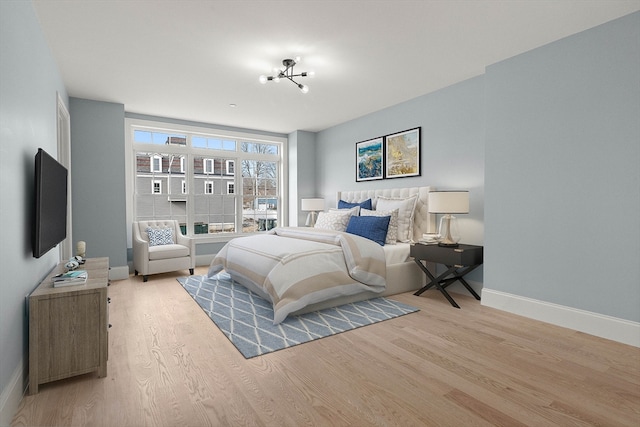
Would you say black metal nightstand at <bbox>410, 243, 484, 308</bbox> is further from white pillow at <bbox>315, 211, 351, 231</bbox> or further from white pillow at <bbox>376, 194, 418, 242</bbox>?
white pillow at <bbox>315, 211, 351, 231</bbox>

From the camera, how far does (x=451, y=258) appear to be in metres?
3.38

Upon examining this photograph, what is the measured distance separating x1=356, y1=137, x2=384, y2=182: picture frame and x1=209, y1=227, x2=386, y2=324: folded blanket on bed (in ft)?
5.56

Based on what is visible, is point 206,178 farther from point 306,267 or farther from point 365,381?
point 365,381

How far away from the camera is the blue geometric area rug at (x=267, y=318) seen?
2.57 meters

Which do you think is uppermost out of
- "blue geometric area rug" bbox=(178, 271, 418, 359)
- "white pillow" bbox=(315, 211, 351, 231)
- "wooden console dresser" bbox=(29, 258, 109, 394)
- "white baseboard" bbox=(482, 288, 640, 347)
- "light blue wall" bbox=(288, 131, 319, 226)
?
→ "light blue wall" bbox=(288, 131, 319, 226)

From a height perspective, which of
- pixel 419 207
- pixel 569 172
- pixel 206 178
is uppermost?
pixel 206 178

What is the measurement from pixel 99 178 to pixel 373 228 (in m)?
3.94

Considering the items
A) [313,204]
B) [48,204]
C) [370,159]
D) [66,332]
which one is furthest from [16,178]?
[313,204]

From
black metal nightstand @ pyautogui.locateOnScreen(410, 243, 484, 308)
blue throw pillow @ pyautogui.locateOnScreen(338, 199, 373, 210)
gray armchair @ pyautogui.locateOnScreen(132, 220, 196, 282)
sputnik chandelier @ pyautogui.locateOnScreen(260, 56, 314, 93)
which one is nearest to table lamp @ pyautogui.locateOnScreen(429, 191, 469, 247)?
black metal nightstand @ pyautogui.locateOnScreen(410, 243, 484, 308)

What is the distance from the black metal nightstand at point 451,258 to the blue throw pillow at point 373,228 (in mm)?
444

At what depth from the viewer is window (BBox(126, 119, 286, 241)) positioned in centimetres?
541

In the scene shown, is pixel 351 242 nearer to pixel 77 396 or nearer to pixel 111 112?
pixel 77 396

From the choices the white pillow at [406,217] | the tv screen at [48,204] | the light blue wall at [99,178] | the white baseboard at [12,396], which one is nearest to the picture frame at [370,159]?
the white pillow at [406,217]

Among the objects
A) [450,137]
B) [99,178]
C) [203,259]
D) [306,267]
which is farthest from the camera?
[203,259]
